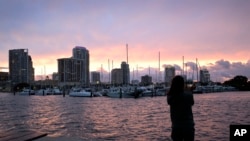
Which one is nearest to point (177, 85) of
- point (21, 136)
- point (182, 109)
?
point (182, 109)

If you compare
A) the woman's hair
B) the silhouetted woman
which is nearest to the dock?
the silhouetted woman

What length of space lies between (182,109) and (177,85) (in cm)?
51

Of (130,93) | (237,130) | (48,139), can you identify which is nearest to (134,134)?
(48,139)

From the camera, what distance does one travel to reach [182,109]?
23.7 ft

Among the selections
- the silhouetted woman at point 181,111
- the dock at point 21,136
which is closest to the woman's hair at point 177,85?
the silhouetted woman at point 181,111

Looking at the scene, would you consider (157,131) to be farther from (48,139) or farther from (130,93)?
(130,93)

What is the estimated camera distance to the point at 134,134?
2425 centimetres

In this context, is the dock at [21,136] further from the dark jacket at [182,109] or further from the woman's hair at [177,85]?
the woman's hair at [177,85]

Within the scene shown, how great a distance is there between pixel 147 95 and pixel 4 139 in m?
122

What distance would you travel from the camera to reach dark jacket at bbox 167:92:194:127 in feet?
23.5

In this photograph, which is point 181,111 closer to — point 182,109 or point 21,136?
point 182,109

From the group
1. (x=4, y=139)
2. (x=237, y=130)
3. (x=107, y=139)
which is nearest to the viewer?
(x=237, y=130)

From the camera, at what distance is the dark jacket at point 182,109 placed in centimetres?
716

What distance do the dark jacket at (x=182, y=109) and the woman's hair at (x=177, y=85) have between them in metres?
0.08
